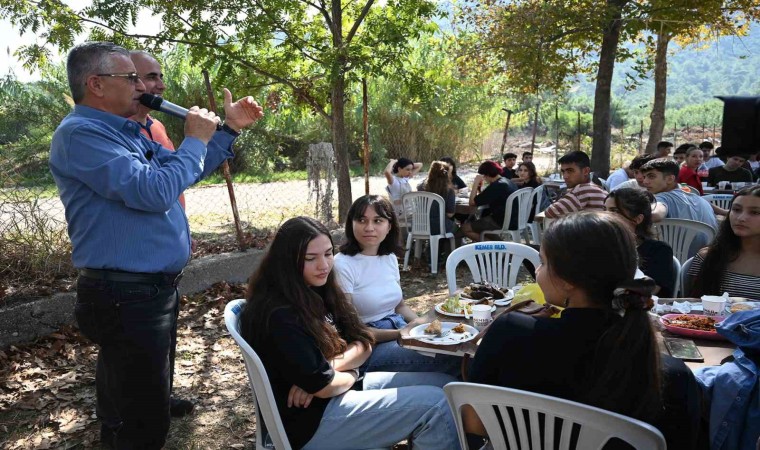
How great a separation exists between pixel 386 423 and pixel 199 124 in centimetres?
137

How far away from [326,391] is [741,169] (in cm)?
873

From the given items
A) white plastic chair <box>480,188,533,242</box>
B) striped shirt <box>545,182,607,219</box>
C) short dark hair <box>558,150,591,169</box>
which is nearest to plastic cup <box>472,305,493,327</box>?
striped shirt <box>545,182,607,219</box>

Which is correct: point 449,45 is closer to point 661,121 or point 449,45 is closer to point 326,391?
point 661,121

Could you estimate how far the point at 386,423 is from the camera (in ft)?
7.11

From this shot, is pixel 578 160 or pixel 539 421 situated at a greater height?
pixel 578 160

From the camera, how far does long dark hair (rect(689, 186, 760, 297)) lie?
3145mm

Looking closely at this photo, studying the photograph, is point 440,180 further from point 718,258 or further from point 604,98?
point 604,98

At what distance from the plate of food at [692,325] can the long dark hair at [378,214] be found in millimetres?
1543

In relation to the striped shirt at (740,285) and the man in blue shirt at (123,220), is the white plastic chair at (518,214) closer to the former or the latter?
the striped shirt at (740,285)

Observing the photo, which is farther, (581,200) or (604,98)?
(604,98)

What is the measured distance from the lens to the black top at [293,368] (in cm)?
203

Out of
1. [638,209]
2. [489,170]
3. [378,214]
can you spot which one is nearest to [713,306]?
[638,209]

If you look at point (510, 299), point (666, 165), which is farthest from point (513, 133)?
point (510, 299)

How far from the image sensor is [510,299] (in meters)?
3.00
